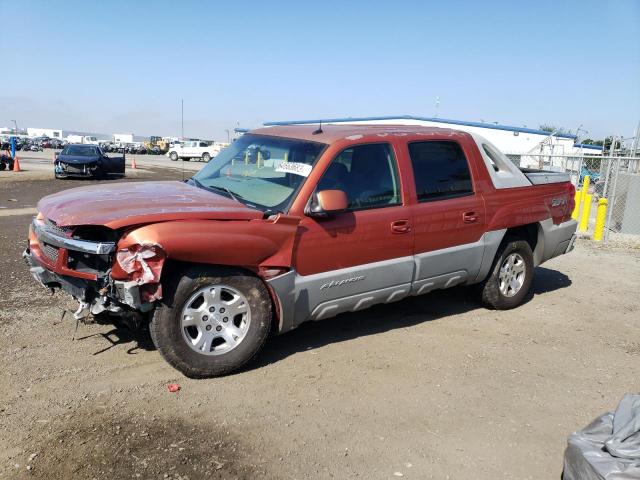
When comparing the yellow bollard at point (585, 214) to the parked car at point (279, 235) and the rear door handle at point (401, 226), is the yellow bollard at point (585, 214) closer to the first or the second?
the parked car at point (279, 235)

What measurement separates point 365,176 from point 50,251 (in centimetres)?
248

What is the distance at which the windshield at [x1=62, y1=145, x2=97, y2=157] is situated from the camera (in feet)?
72.5

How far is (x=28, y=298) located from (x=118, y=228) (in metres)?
2.70

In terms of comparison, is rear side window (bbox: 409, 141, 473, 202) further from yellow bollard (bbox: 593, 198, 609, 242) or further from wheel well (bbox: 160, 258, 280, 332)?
yellow bollard (bbox: 593, 198, 609, 242)

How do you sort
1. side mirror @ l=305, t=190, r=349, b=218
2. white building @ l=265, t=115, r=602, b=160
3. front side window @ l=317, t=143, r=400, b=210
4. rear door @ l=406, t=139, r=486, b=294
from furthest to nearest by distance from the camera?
white building @ l=265, t=115, r=602, b=160 → rear door @ l=406, t=139, r=486, b=294 → front side window @ l=317, t=143, r=400, b=210 → side mirror @ l=305, t=190, r=349, b=218

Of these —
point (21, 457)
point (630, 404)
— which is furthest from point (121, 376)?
point (630, 404)

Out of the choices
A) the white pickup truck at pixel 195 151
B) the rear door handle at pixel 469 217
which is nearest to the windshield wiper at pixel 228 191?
the rear door handle at pixel 469 217

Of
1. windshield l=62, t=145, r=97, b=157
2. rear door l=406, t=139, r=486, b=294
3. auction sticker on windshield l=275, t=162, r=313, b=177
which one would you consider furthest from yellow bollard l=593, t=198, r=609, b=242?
windshield l=62, t=145, r=97, b=157

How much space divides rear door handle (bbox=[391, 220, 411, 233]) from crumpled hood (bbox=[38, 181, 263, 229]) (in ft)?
3.92

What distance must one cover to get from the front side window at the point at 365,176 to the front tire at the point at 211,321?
1.02m

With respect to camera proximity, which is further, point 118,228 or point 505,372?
point 505,372

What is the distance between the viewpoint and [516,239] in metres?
5.82

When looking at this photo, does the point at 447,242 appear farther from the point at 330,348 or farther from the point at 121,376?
the point at 121,376

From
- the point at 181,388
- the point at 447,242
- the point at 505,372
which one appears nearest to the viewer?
the point at 181,388
